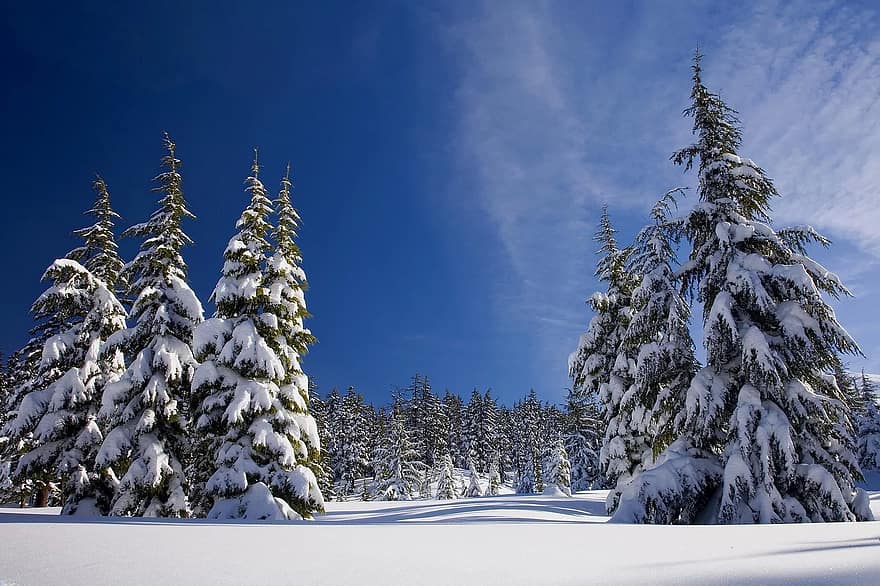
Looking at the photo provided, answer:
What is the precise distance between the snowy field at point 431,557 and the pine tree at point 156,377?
1101 cm

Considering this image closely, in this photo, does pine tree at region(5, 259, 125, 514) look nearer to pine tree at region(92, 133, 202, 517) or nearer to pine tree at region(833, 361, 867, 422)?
pine tree at region(92, 133, 202, 517)

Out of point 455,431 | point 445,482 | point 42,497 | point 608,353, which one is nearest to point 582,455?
point 445,482

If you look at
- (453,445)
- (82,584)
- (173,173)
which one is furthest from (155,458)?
(453,445)

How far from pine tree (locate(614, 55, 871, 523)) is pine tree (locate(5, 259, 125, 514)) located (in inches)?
722

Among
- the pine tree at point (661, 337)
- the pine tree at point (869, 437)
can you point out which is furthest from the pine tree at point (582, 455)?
the pine tree at point (661, 337)

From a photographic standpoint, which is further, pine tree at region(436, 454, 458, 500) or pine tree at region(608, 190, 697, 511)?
pine tree at region(436, 454, 458, 500)

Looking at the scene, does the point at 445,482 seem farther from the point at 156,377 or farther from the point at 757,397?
the point at 757,397

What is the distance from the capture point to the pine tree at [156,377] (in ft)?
48.5

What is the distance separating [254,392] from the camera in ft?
47.5

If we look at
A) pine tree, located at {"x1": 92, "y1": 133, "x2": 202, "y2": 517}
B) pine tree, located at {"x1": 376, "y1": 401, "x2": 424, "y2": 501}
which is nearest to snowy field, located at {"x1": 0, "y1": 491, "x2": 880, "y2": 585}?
pine tree, located at {"x1": 92, "y1": 133, "x2": 202, "y2": 517}

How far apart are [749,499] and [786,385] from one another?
8.28 ft

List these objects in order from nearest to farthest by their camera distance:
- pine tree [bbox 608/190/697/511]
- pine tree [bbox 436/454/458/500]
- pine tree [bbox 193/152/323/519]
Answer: pine tree [bbox 608/190/697/511] < pine tree [bbox 193/152/323/519] < pine tree [bbox 436/454/458/500]

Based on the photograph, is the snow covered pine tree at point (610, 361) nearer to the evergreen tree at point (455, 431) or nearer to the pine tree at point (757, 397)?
the pine tree at point (757, 397)

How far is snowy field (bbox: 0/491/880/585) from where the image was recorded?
2840mm
